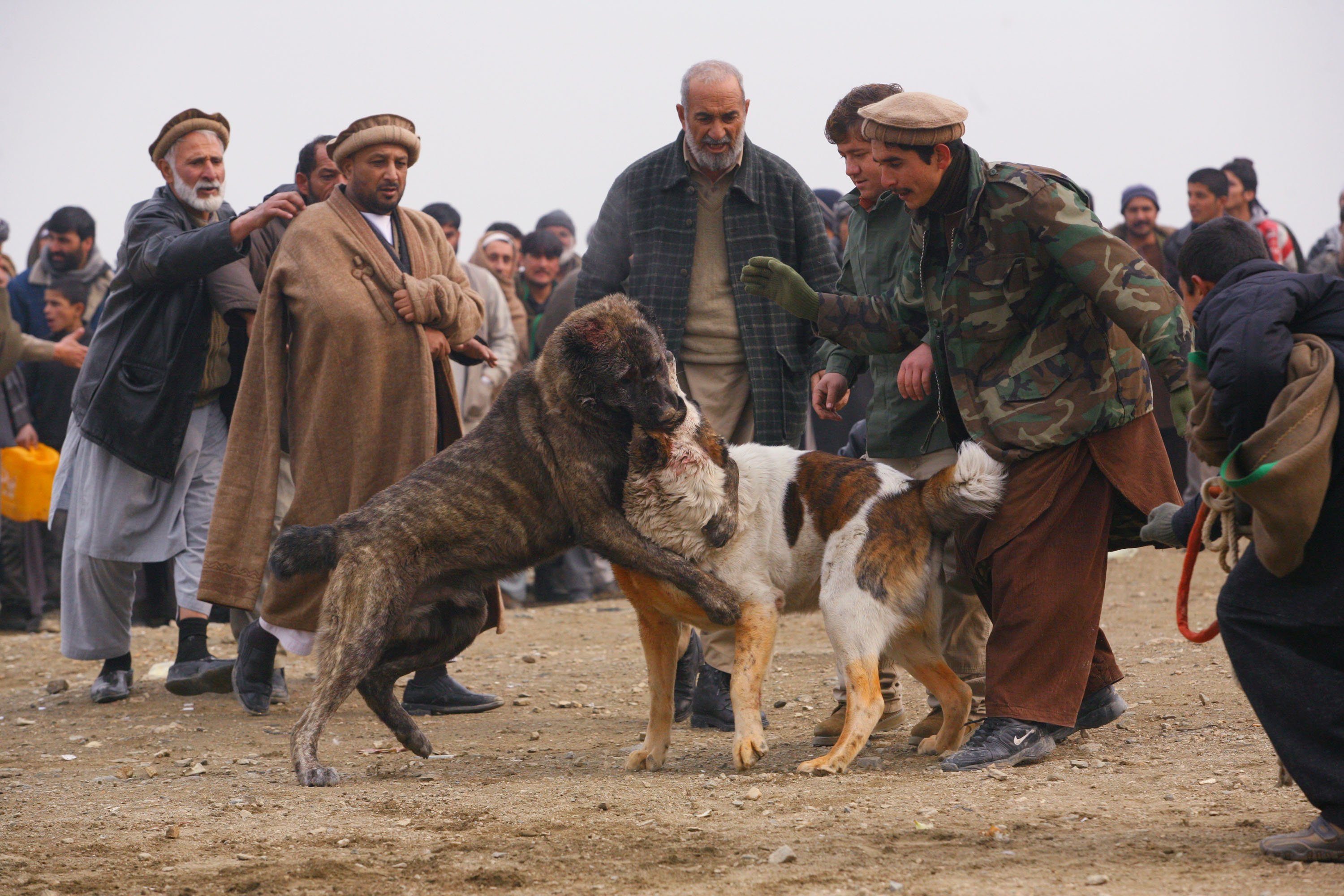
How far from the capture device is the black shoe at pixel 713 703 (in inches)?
227

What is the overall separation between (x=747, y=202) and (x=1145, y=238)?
659 centimetres

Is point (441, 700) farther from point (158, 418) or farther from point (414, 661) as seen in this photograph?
point (158, 418)

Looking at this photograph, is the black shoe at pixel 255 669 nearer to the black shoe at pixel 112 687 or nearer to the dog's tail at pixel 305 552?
the black shoe at pixel 112 687

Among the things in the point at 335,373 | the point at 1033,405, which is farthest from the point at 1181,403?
the point at 335,373

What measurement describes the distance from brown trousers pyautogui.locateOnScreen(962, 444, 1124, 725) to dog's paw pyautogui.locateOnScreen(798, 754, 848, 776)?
56 cm

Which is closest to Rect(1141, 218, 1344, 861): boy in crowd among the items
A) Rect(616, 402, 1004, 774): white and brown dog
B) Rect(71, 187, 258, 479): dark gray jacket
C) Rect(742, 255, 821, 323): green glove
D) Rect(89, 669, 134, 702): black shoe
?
Rect(616, 402, 1004, 774): white and brown dog

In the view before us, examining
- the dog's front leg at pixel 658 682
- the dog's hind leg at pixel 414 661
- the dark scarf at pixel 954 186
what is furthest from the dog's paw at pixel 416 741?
the dark scarf at pixel 954 186

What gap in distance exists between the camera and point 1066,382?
15.0 feet

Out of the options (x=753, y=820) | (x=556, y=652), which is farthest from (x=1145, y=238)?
(x=753, y=820)

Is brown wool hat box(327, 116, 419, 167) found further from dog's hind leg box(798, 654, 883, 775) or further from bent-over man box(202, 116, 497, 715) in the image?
dog's hind leg box(798, 654, 883, 775)

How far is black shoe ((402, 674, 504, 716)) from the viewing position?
6.49 m

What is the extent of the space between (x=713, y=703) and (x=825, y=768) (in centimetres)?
130

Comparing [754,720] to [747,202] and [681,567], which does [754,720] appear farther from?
[747,202]

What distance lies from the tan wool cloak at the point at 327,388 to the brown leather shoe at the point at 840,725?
7.23ft
